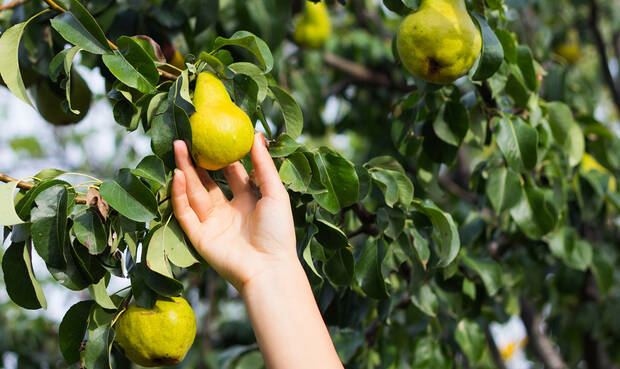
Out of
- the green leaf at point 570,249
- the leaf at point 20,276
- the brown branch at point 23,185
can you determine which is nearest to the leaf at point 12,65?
the brown branch at point 23,185

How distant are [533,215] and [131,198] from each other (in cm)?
110

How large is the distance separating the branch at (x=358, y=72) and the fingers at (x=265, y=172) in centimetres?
217

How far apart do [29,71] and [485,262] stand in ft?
4.43

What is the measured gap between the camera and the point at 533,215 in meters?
1.75

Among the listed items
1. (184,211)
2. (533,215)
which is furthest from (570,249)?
(184,211)

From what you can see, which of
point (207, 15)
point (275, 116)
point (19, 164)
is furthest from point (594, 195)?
point (19, 164)

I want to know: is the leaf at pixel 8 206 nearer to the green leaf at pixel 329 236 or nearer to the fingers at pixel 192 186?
the fingers at pixel 192 186

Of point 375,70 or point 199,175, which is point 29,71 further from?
point 375,70

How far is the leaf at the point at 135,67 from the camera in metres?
1.15

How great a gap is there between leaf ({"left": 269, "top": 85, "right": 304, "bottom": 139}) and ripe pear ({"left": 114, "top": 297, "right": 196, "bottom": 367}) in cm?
40

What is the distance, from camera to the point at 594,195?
211 cm

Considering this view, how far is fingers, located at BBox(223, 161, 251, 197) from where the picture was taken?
1.25 meters

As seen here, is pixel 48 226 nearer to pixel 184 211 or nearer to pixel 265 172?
pixel 184 211

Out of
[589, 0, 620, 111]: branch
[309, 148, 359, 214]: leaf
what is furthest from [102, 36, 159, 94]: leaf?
[589, 0, 620, 111]: branch
